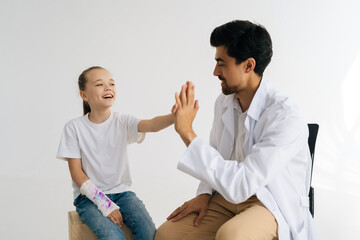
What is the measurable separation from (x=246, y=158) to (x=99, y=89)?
818 millimetres

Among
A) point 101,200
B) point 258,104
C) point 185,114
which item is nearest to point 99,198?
point 101,200

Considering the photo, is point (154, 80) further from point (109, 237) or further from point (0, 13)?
point (109, 237)

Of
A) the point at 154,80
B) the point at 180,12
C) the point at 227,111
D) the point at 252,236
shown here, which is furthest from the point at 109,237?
the point at 180,12

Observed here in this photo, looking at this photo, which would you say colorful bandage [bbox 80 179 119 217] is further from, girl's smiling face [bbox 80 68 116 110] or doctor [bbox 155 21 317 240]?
girl's smiling face [bbox 80 68 116 110]

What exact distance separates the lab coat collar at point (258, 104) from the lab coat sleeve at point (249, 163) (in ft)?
0.44

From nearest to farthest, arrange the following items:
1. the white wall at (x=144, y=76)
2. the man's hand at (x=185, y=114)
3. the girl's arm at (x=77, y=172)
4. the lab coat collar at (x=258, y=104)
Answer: the man's hand at (x=185, y=114) < the lab coat collar at (x=258, y=104) < the girl's arm at (x=77, y=172) < the white wall at (x=144, y=76)

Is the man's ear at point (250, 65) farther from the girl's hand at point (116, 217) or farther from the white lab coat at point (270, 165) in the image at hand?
the girl's hand at point (116, 217)

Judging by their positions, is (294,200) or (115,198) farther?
(115,198)

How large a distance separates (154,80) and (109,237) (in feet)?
6.55

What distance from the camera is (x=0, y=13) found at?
3551 millimetres

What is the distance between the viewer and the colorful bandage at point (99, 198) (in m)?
1.96

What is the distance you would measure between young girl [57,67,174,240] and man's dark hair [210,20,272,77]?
421mm

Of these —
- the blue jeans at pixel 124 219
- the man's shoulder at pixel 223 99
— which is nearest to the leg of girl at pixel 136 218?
the blue jeans at pixel 124 219

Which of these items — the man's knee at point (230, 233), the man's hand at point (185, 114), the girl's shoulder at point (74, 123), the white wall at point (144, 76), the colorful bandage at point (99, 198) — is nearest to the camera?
the man's knee at point (230, 233)
